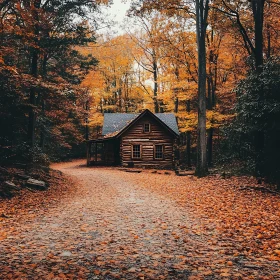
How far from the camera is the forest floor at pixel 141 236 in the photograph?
4.63 metres

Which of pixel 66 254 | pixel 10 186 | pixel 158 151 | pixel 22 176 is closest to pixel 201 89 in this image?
pixel 22 176

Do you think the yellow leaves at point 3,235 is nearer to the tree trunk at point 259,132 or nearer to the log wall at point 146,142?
the tree trunk at point 259,132

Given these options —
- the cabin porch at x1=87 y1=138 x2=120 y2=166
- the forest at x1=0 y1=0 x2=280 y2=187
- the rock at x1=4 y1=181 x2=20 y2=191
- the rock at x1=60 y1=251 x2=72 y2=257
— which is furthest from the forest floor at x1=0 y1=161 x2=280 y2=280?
the cabin porch at x1=87 y1=138 x2=120 y2=166

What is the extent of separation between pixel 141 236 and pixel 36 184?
7478 mm

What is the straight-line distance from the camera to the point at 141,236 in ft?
21.8

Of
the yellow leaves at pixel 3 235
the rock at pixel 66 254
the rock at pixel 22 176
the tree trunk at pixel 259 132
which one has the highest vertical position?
the tree trunk at pixel 259 132

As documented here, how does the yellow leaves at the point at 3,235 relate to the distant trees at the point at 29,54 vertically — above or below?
below

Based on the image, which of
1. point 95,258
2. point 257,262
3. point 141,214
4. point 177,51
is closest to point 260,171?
point 141,214

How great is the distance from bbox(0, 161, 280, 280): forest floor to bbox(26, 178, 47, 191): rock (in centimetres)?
42

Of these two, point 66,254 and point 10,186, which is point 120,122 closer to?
point 10,186

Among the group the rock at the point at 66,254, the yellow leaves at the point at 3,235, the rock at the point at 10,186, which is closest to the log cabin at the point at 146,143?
the rock at the point at 10,186

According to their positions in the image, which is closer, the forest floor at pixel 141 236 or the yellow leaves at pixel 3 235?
the forest floor at pixel 141 236

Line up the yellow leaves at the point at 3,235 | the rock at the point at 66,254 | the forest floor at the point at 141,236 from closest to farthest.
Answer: the forest floor at the point at 141,236
the rock at the point at 66,254
the yellow leaves at the point at 3,235

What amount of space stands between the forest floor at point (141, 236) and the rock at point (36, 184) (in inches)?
A: 16.4
